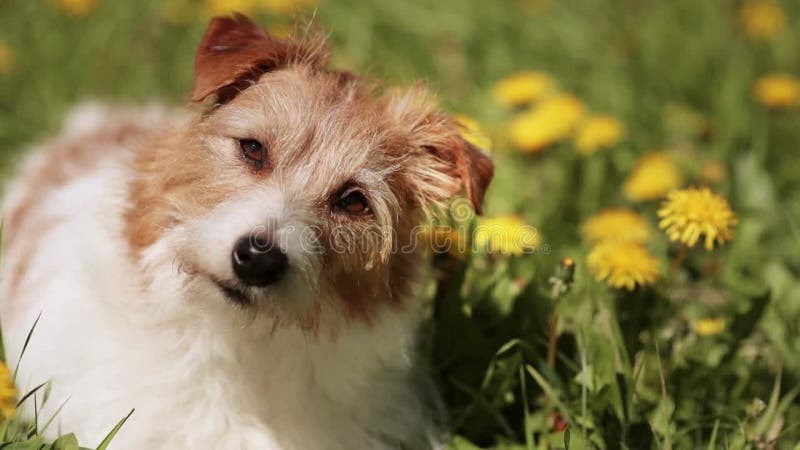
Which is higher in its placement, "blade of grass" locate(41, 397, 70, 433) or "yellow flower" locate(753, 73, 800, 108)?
"yellow flower" locate(753, 73, 800, 108)

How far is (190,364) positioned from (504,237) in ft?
5.02

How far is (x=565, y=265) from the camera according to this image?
3219 mm

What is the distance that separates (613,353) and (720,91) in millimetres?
3179

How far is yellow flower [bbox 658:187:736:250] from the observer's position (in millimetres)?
3416

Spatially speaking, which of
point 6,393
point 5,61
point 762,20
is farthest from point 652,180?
point 5,61

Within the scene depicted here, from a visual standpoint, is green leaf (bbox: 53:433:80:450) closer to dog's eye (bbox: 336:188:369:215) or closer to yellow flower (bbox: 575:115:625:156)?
dog's eye (bbox: 336:188:369:215)

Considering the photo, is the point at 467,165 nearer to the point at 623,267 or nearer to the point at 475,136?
the point at 475,136

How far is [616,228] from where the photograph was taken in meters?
4.50

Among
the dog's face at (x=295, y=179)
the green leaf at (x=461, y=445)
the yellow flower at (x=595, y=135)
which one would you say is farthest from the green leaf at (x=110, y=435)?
the yellow flower at (x=595, y=135)

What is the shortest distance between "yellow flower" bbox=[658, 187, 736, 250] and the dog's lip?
161cm

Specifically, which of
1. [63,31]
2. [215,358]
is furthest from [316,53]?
[63,31]

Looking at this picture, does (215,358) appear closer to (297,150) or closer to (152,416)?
(152,416)

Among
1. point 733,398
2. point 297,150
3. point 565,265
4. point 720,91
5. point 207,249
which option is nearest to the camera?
point 207,249

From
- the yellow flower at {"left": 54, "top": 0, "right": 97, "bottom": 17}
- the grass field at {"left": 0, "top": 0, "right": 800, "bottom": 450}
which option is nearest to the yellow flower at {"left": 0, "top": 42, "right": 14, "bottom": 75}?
the grass field at {"left": 0, "top": 0, "right": 800, "bottom": 450}
